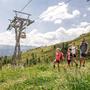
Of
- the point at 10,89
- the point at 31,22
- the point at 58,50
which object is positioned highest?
the point at 31,22

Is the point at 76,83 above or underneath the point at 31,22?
underneath

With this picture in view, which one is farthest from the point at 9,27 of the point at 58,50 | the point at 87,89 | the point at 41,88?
the point at 87,89

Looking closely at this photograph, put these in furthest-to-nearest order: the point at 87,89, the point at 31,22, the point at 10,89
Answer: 1. the point at 31,22
2. the point at 10,89
3. the point at 87,89

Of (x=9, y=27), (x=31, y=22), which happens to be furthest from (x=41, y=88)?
(x=9, y=27)

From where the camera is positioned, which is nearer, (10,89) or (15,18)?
(10,89)

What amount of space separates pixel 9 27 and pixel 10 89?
39.2 meters

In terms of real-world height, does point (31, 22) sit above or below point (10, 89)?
above

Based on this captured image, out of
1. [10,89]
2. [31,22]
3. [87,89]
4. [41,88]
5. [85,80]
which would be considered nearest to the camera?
[87,89]

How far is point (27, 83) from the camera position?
2091cm

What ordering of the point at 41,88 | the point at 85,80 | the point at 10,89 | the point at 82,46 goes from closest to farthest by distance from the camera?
the point at 85,80 → the point at 41,88 → the point at 10,89 → the point at 82,46

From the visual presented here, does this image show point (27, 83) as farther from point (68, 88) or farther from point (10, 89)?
point (68, 88)

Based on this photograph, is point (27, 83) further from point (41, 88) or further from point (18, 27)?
point (18, 27)

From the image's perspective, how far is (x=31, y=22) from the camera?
5516 centimetres

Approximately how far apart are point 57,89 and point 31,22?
4004 centimetres
